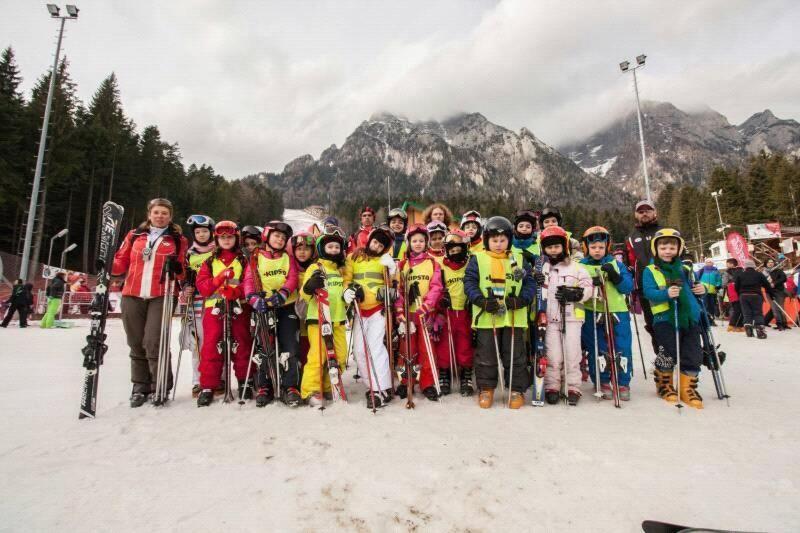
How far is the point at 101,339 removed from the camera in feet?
14.9

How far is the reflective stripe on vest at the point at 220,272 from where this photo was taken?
493 centimetres

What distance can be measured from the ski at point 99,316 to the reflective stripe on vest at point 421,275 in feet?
11.9

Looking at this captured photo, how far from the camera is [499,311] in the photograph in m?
4.62

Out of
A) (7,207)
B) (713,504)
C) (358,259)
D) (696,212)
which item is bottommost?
(713,504)

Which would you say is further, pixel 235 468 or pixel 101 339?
pixel 101 339

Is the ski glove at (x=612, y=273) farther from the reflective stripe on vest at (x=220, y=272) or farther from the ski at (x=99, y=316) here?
the ski at (x=99, y=316)

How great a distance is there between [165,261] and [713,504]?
592cm

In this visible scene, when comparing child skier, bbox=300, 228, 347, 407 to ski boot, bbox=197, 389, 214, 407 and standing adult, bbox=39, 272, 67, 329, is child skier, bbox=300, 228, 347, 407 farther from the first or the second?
standing adult, bbox=39, 272, 67, 329

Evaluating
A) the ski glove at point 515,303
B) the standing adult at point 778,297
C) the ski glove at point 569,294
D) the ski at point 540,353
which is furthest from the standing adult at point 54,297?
the standing adult at point 778,297

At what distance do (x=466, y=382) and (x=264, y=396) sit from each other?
8.43ft

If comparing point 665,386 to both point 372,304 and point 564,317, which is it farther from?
point 372,304

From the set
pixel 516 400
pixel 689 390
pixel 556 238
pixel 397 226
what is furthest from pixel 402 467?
pixel 397 226

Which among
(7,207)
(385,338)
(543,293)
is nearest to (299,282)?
(385,338)

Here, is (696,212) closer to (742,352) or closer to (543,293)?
→ (742,352)
